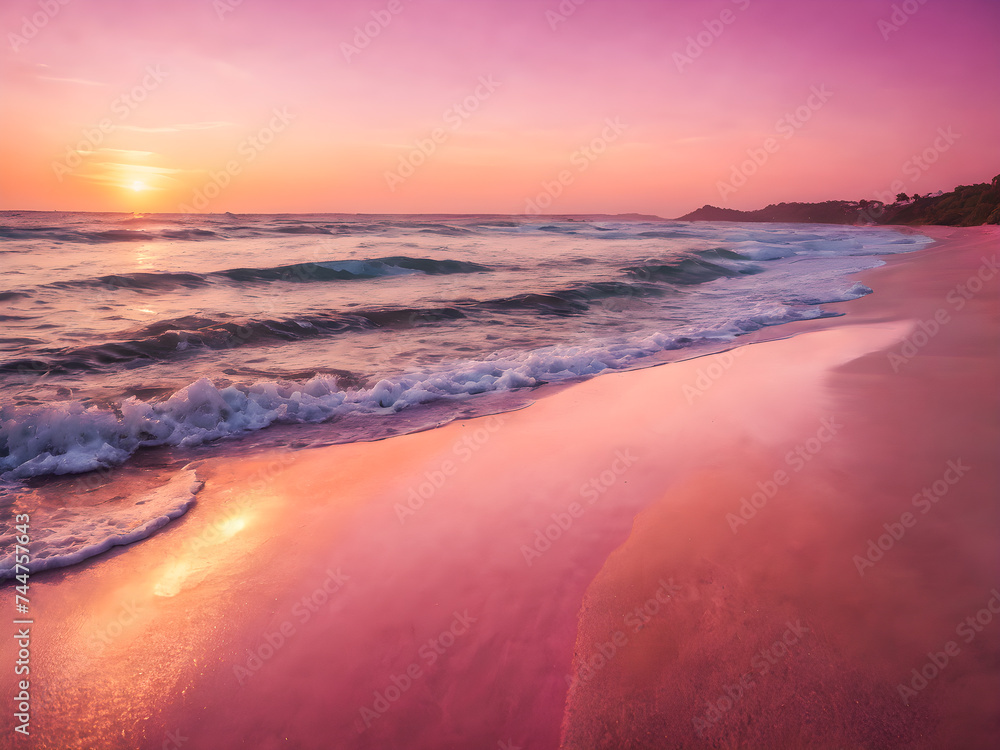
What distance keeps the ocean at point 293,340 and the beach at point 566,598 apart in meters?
0.79

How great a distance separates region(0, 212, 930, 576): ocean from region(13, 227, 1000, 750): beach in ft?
2.58

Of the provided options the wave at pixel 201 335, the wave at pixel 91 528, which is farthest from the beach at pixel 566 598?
the wave at pixel 201 335

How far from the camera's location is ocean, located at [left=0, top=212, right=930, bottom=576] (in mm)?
4328

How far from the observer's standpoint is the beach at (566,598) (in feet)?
5.91

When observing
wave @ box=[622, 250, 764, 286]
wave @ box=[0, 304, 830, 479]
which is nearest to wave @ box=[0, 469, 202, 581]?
wave @ box=[0, 304, 830, 479]

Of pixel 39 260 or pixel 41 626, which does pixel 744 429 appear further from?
pixel 39 260

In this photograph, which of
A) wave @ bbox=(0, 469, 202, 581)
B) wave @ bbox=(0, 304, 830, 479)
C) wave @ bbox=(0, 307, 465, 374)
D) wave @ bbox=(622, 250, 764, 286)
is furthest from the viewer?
wave @ bbox=(622, 250, 764, 286)

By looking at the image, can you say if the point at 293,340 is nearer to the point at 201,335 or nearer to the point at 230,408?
the point at 201,335

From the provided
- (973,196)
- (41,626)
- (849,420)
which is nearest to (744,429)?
(849,420)

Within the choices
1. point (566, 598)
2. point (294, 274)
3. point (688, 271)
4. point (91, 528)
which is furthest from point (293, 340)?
point (688, 271)

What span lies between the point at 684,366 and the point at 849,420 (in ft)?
7.16

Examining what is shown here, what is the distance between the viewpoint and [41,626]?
236 centimetres

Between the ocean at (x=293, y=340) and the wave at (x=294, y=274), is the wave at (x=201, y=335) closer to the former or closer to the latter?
the ocean at (x=293, y=340)

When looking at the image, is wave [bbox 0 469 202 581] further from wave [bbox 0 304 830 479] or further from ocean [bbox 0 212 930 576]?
wave [bbox 0 304 830 479]
